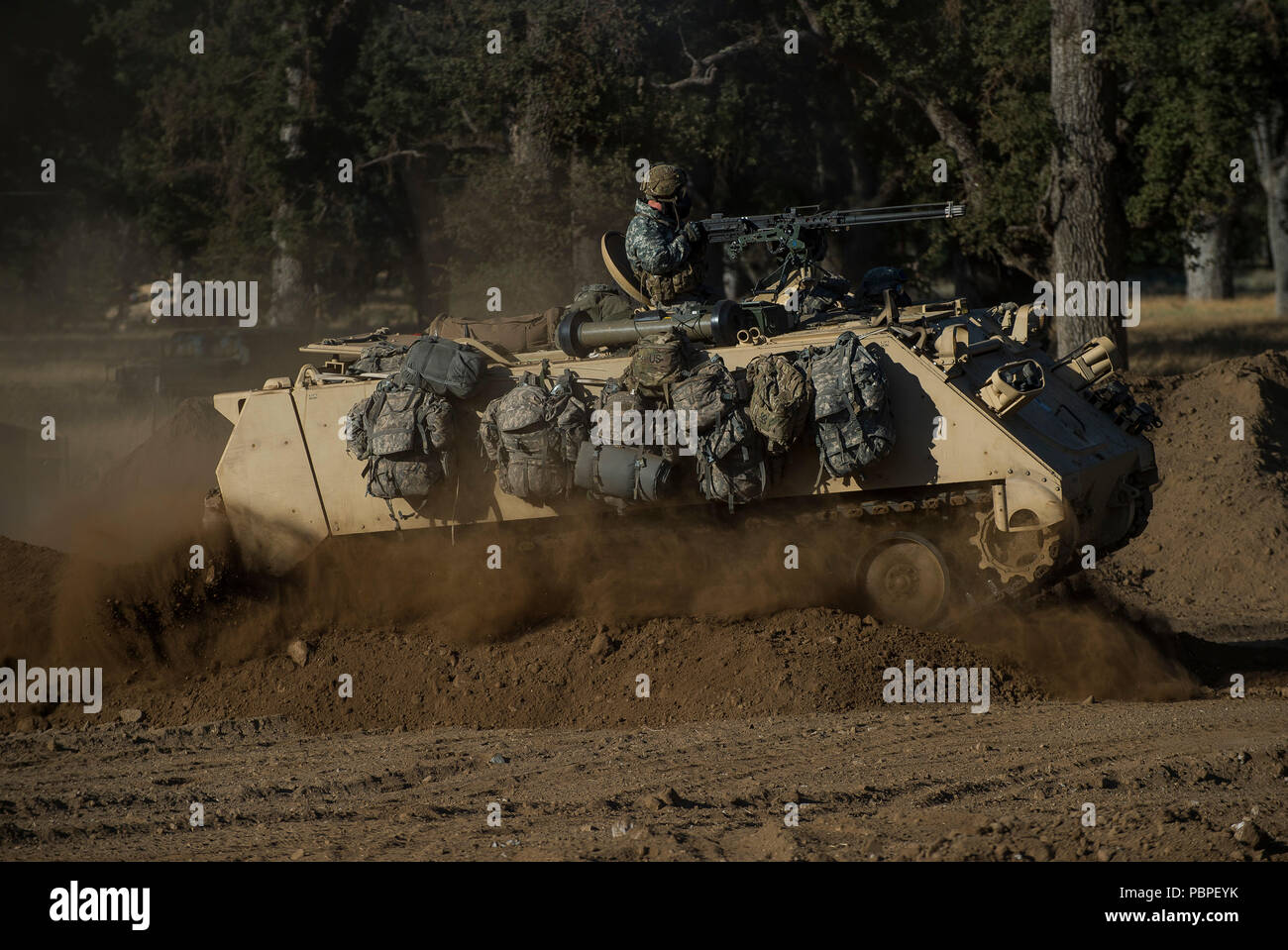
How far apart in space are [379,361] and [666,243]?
214cm

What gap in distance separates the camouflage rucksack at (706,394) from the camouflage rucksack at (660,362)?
3.2 inches

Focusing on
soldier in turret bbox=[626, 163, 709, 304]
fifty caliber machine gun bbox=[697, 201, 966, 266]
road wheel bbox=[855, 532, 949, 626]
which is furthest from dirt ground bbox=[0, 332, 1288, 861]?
fifty caliber machine gun bbox=[697, 201, 966, 266]

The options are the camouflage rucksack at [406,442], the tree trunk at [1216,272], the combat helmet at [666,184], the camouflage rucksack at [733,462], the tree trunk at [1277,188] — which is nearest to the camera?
the camouflage rucksack at [733,462]

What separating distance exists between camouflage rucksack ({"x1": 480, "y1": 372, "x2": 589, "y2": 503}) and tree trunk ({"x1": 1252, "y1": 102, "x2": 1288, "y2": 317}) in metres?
28.5

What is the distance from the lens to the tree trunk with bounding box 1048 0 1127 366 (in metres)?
17.8

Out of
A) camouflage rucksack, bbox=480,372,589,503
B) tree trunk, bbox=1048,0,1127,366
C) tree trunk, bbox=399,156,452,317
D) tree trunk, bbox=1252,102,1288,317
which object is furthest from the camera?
tree trunk, bbox=1252,102,1288,317

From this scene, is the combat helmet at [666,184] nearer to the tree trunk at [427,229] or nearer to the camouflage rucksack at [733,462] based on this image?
the camouflage rucksack at [733,462]

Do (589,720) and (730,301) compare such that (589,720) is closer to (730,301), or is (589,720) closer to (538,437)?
(538,437)

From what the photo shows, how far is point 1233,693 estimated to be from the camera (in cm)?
964

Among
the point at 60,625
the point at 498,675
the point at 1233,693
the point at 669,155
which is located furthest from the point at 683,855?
the point at 669,155

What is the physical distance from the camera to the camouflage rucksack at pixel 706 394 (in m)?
9.05

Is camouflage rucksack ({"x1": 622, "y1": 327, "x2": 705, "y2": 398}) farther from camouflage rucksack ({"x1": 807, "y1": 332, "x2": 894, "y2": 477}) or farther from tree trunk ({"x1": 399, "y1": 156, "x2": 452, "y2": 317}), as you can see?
tree trunk ({"x1": 399, "y1": 156, "x2": 452, "y2": 317})

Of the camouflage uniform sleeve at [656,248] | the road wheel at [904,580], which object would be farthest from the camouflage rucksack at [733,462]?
the camouflage uniform sleeve at [656,248]

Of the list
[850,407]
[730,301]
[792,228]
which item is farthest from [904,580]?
[792,228]
